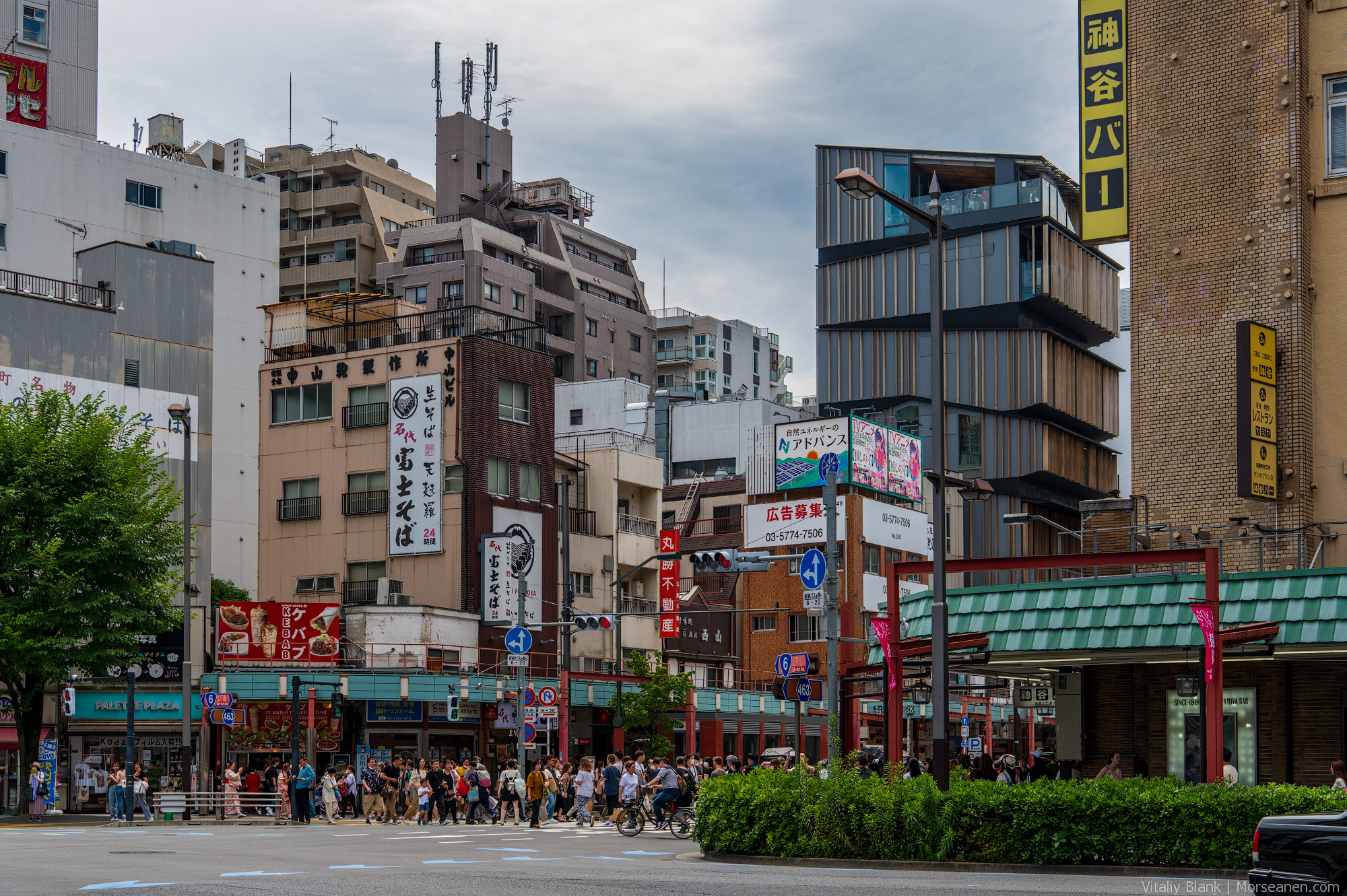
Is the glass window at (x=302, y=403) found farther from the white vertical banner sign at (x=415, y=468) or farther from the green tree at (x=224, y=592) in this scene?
the green tree at (x=224, y=592)

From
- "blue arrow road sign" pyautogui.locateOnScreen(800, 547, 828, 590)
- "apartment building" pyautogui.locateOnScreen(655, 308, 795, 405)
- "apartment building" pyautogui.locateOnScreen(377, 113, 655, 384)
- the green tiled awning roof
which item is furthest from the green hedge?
"apartment building" pyautogui.locateOnScreen(655, 308, 795, 405)

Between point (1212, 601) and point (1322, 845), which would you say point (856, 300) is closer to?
point (1212, 601)

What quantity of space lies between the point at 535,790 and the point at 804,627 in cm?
4438

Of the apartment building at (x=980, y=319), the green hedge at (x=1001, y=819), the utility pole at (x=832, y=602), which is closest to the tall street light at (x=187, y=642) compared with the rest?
the utility pole at (x=832, y=602)

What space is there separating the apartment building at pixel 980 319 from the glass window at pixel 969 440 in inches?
3.2

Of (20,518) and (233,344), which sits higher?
(233,344)

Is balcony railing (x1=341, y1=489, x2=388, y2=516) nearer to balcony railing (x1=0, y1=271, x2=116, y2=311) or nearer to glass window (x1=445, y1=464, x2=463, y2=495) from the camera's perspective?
glass window (x1=445, y1=464, x2=463, y2=495)

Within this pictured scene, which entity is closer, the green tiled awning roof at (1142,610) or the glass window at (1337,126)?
the green tiled awning roof at (1142,610)

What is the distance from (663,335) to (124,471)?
92.6m

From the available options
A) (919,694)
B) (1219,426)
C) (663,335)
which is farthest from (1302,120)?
(663,335)

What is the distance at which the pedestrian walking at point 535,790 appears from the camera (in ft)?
120

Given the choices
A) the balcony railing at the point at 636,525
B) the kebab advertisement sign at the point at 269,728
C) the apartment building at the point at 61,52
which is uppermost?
the apartment building at the point at 61,52

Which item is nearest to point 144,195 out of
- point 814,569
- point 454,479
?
point 454,479

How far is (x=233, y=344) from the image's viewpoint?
7231 centimetres
